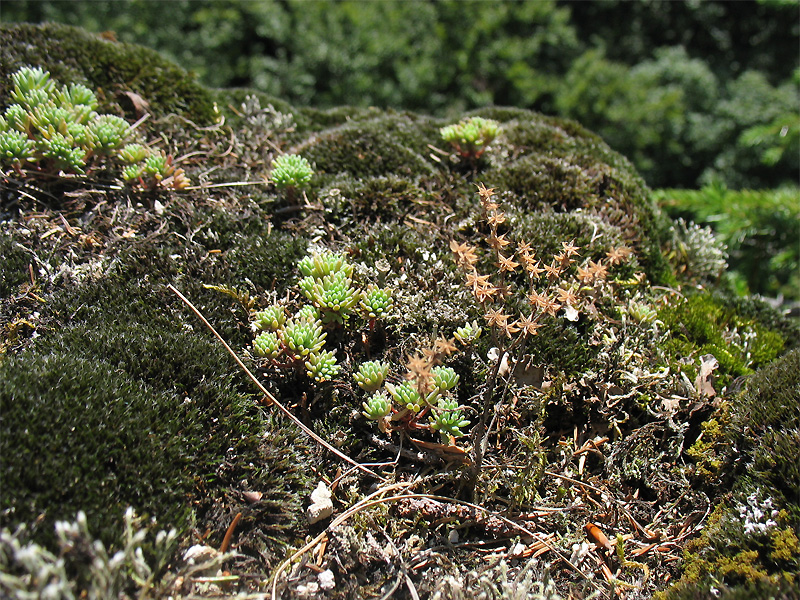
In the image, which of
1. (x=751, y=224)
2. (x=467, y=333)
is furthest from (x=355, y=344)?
(x=751, y=224)

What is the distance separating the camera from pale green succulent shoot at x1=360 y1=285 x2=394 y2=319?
2953 millimetres

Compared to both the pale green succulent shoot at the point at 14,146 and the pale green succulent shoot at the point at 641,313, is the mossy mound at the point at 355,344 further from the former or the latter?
the pale green succulent shoot at the point at 14,146

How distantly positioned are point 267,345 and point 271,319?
17cm

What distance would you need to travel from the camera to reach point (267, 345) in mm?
2748

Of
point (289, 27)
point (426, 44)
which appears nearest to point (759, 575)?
point (426, 44)

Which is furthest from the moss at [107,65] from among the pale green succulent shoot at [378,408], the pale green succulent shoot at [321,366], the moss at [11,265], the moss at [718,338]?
the moss at [718,338]

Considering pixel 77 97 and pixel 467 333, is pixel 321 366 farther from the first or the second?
pixel 77 97

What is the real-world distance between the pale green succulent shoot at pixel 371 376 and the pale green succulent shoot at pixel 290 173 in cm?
154

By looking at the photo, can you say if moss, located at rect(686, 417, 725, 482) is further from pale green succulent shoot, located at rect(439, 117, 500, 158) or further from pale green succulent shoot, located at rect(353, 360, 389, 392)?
pale green succulent shoot, located at rect(439, 117, 500, 158)

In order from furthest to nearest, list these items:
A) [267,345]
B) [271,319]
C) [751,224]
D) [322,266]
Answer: [751,224], [322,266], [271,319], [267,345]

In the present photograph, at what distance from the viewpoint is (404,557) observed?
2441mm

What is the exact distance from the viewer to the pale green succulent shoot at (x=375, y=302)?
295cm

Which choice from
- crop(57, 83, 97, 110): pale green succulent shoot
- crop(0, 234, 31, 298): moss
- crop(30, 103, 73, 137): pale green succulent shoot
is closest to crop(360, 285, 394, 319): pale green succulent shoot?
crop(0, 234, 31, 298): moss

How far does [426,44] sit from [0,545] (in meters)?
9.01
